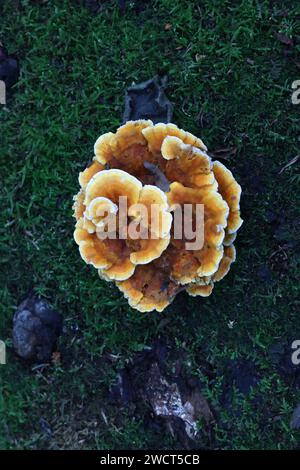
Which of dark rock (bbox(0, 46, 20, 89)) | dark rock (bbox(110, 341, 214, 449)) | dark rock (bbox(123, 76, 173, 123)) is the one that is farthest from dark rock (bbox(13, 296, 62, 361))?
dark rock (bbox(0, 46, 20, 89))

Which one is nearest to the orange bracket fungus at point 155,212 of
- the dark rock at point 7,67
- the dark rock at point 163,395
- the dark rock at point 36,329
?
the dark rock at point 163,395

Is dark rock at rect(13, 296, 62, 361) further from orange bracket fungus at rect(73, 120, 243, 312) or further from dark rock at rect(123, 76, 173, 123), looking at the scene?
dark rock at rect(123, 76, 173, 123)

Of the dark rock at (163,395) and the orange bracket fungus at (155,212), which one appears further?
the dark rock at (163,395)

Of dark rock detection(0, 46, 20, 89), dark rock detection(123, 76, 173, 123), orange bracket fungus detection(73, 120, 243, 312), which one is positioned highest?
dark rock detection(0, 46, 20, 89)

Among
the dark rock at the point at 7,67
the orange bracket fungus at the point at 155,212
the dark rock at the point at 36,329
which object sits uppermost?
the dark rock at the point at 7,67

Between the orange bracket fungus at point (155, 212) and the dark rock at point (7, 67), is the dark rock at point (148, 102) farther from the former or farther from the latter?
the dark rock at point (7, 67)

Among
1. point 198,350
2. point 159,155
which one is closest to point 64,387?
point 198,350
